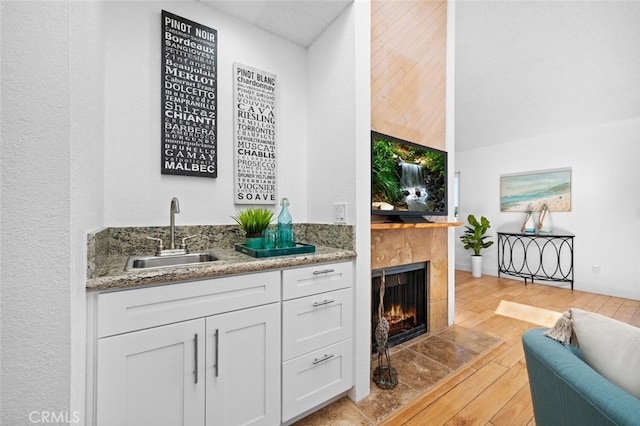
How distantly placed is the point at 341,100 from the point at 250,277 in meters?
1.26

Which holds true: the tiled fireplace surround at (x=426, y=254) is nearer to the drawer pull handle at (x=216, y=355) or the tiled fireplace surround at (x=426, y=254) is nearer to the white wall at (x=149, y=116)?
the white wall at (x=149, y=116)

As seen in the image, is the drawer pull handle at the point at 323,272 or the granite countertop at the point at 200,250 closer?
the granite countertop at the point at 200,250

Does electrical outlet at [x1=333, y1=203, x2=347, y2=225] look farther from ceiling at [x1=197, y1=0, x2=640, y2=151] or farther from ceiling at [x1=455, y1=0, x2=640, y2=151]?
ceiling at [x1=455, y1=0, x2=640, y2=151]

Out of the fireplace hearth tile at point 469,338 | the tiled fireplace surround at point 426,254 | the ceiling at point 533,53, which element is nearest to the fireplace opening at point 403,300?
the tiled fireplace surround at point 426,254

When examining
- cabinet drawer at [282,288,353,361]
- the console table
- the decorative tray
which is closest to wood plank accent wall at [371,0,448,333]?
cabinet drawer at [282,288,353,361]

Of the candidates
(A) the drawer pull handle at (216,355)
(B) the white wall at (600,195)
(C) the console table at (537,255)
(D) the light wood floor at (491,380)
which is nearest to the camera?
(A) the drawer pull handle at (216,355)

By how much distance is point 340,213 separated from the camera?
5.71 ft

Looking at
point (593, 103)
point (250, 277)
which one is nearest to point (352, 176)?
point (250, 277)

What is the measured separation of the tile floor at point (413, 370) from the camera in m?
1.48

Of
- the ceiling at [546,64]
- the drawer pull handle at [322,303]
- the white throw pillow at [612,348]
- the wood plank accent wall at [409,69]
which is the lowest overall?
the drawer pull handle at [322,303]

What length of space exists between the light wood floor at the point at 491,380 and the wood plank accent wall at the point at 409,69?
184 cm

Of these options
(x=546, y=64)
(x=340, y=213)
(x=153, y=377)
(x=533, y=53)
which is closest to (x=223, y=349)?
(x=153, y=377)

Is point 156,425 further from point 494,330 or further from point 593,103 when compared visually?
point 593,103

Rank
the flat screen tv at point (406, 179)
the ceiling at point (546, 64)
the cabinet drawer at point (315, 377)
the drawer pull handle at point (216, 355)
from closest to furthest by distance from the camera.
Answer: the drawer pull handle at point (216, 355), the cabinet drawer at point (315, 377), the flat screen tv at point (406, 179), the ceiling at point (546, 64)
